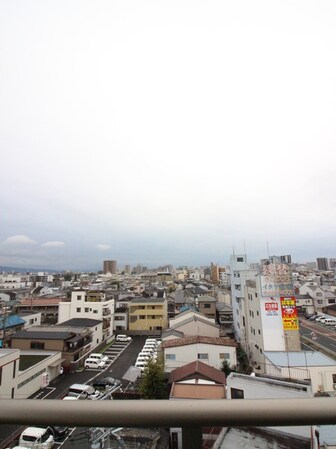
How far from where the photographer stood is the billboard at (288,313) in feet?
45.1

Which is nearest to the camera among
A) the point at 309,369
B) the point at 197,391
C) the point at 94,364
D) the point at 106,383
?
the point at 197,391

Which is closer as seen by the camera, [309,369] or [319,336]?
[309,369]

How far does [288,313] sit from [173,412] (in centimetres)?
1492

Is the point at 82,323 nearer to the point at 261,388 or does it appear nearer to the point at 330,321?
the point at 261,388

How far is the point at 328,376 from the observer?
1080 centimetres

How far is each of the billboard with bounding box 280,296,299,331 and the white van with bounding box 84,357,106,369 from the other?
1025 cm

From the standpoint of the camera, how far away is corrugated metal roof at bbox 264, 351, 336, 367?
11.2 metres

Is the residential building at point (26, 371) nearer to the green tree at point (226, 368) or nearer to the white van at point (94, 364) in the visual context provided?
the white van at point (94, 364)

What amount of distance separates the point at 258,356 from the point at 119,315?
1312 centimetres

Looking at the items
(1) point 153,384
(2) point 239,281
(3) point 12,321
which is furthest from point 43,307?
(1) point 153,384

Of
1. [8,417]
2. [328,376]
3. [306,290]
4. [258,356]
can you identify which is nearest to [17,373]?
[258,356]

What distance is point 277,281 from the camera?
14.1m

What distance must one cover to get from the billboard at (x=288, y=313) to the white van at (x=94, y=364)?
10.3m

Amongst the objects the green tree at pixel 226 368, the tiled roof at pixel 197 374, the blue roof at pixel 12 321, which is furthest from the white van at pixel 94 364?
the blue roof at pixel 12 321
